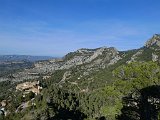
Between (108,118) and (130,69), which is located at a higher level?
(130,69)

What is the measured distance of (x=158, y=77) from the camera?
150 ft

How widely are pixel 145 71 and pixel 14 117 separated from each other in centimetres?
5221

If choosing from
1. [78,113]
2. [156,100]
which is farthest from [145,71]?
[78,113]

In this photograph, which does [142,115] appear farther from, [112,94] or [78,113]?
[78,113]

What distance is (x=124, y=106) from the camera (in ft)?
159

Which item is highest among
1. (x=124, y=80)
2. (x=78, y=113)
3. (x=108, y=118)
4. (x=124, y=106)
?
(x=124, y=80)

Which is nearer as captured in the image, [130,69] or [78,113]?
[130,69]

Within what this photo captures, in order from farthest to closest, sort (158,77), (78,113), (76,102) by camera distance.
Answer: (76,102) → (78,113) → (158,77)

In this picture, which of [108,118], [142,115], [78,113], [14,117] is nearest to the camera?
[142,115]

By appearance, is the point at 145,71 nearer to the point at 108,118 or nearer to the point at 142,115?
the point at 142,115

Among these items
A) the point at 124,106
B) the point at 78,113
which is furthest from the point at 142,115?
the point at 78,113

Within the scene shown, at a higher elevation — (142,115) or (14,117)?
(142,115)

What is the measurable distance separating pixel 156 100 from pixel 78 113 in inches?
2286

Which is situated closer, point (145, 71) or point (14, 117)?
point (145, 71)
